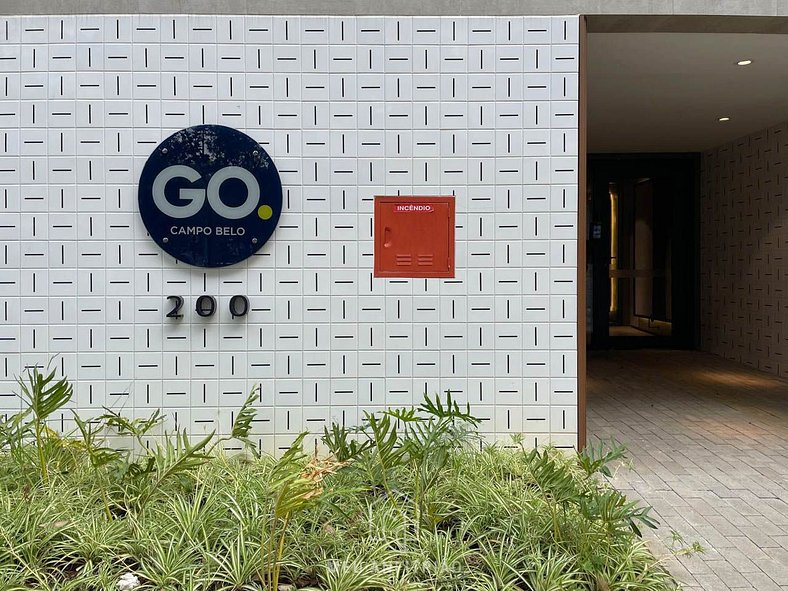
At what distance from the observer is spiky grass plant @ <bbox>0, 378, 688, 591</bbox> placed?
2.23 metres

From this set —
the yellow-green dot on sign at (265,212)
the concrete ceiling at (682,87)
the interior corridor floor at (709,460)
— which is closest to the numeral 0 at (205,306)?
the yellow-green dot on sign at (265,212)

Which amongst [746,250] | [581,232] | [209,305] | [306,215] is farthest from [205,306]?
[746,250]

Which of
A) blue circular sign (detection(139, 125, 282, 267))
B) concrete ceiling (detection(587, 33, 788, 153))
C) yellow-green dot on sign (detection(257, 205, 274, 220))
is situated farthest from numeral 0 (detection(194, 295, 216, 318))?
concrete ceiling (detection(587, 33, 788, 153))

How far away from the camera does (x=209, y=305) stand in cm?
364

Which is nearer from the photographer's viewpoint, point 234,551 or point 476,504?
point 234,551

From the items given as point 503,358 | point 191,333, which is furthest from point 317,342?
point 503,358

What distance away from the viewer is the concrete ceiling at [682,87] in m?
4.26

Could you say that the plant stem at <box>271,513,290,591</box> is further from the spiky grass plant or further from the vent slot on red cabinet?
the vent slot on red cabinet

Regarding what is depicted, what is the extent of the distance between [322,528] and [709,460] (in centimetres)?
281

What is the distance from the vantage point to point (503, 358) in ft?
12.1

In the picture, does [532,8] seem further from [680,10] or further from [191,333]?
[191,333]

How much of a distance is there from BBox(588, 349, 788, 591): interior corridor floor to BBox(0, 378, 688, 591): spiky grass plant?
1.03 feet

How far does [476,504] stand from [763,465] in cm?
234

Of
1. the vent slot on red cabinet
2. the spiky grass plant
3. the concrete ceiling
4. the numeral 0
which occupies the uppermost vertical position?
the concrete ceiling
